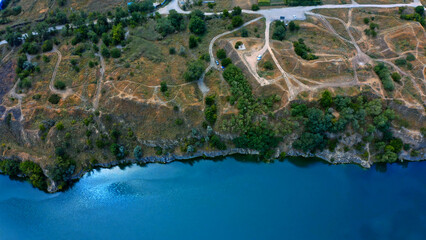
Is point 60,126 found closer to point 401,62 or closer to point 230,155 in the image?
point 230,155

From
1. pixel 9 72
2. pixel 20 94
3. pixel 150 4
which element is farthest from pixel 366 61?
pixel 9 72

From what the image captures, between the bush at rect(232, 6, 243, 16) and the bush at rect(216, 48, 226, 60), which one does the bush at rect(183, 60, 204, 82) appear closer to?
the bush at rect(216, 48, 226, 60)

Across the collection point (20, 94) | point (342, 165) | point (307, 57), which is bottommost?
point (342, 165)

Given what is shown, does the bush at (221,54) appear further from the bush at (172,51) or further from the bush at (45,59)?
the bush at (45,59)

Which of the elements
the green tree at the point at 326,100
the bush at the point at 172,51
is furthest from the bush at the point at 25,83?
the green tree at the point at 326,100

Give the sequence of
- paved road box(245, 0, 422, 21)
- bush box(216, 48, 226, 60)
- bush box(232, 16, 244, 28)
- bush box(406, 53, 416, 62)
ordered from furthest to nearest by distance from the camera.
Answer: paved road box(245, 0, 422, 21) → bush box(232, 16, 244, 28) → bush box(216, 48, 226, 60) → bush box(406, 53, 416, 62)

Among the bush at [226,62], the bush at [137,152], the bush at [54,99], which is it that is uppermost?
the bush at [226,62]

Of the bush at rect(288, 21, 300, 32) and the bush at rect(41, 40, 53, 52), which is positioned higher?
the bush at rect(288, 21, 300, 32)

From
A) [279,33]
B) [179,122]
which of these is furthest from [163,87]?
[279,33]

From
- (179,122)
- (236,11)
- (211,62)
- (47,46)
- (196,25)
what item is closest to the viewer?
(179,122)

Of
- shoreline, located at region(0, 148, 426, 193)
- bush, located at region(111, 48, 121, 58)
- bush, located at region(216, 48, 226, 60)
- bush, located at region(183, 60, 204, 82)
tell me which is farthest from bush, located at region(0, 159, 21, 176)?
bush, located at region(216, 48, 226, 60)

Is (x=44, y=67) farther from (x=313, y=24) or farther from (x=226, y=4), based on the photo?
(x=313, y=24)
